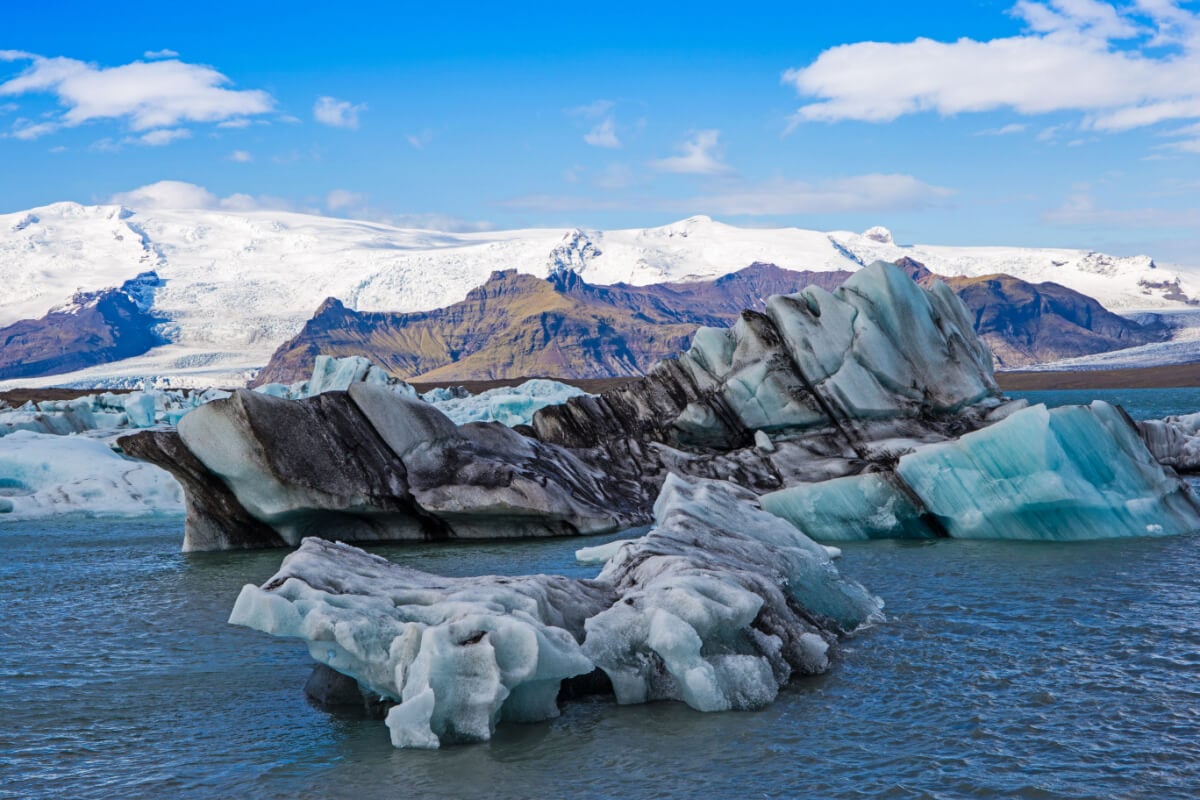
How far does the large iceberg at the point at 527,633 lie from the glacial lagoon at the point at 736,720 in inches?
10.0

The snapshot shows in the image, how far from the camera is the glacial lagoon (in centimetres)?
792

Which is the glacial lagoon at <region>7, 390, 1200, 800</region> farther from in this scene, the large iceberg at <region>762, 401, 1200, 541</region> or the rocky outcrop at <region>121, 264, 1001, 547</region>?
the rocky outcrop at <region>121, 264, 1001, 547</region>

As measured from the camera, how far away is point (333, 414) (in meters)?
21.1

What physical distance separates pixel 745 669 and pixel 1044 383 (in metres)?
159

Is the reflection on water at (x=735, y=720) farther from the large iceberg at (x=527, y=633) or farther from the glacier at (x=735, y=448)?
the glacier at (x=735, y=448)

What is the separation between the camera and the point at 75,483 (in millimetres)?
28422

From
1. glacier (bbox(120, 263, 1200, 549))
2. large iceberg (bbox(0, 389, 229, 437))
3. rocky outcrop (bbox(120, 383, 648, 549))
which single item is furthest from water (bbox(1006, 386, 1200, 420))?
large iceberg (bbox(0, 389, 229, 437))

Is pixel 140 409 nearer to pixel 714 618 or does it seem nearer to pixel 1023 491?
pixel 1023 491

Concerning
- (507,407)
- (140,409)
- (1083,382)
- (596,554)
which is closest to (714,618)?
(596,554)

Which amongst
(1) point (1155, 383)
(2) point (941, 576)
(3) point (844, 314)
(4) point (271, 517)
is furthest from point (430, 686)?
(1) point (1155, 383)

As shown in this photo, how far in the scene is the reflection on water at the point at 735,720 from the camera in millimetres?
7918

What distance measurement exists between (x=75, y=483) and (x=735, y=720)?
942 inches

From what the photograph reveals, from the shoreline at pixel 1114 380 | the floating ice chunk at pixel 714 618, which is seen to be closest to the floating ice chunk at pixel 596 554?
the floating ice chunk at pixel 714 618

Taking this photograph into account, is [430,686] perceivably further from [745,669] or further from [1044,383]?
[1044,383]
